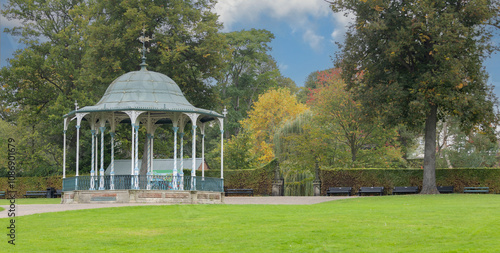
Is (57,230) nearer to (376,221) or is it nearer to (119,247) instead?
(119,247)

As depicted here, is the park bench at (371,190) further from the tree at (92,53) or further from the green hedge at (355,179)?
the tree at (92,53)

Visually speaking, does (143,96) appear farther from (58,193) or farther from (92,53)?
(58,193)

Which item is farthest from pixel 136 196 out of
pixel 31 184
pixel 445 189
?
pixel 31 184

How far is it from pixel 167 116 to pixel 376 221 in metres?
18.4

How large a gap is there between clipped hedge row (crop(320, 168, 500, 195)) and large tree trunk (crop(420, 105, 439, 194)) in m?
2.77

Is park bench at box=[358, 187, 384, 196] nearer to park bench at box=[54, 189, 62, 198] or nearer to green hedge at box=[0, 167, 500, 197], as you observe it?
green hedge at box=[0, 167, 500, 197]

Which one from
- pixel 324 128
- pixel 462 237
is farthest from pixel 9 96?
pixel 462 237

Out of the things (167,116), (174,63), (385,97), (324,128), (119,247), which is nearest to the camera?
(119,247)

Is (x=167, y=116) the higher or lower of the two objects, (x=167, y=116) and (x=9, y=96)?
the lower

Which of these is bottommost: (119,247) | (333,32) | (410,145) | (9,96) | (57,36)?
(119,247)

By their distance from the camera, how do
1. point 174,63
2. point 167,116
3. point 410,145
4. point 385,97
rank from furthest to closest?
point 410,145
point 174,63
point 385,97
point 167,116

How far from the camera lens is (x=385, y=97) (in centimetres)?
3253

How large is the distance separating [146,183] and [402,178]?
17.7 meters

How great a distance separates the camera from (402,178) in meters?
36.3
